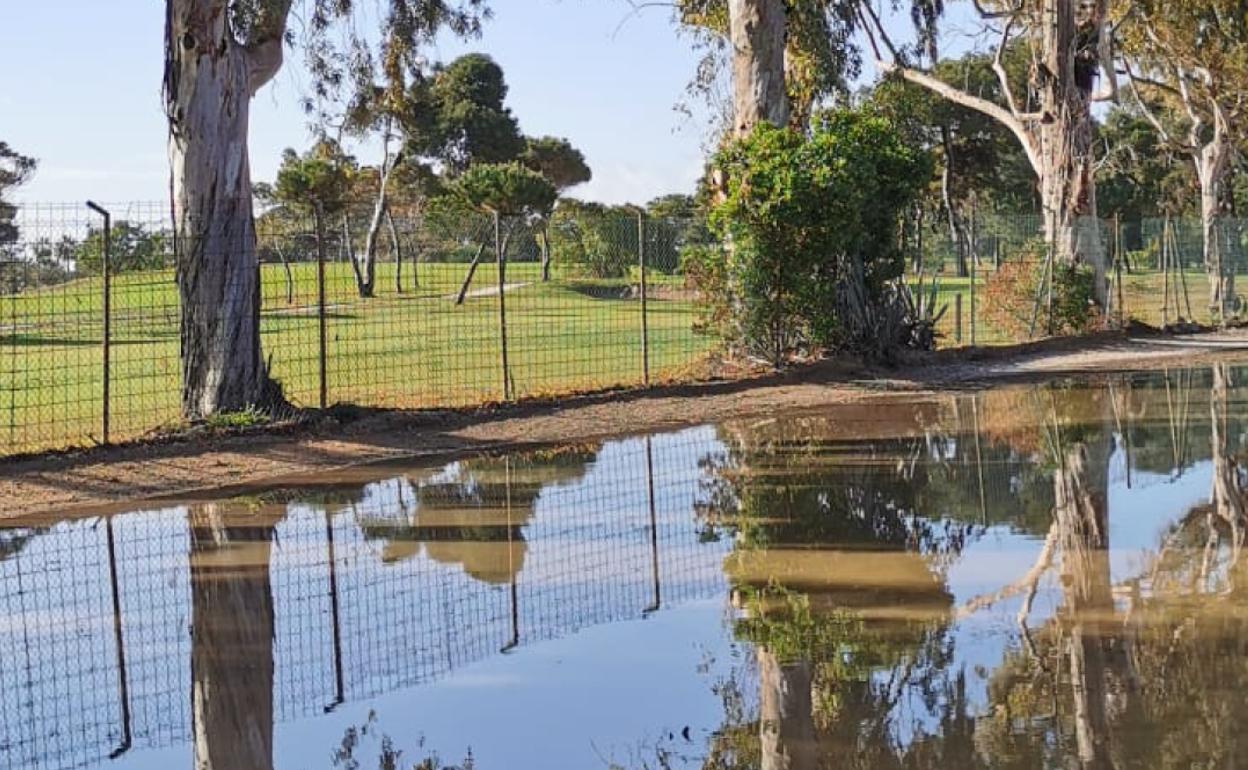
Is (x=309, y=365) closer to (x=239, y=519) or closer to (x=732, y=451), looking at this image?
(x=732, y=451)

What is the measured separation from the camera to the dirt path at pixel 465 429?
13.5 metres

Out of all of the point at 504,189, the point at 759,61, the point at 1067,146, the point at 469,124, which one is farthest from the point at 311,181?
the point at 759,61

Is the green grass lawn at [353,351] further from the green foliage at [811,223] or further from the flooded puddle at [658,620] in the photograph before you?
the flooded puddle at [658,620]

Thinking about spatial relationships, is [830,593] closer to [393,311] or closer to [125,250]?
[125,250]

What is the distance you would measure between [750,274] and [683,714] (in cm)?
1425

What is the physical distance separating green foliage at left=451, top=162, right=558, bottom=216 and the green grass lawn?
→ 367 inches

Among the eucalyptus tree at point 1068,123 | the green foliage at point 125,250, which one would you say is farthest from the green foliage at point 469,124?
the green foliage at point 125,250

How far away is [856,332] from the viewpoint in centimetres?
2194

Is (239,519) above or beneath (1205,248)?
beneath

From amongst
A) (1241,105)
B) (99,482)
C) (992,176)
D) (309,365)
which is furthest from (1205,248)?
(992,176)

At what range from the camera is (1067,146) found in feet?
94.6

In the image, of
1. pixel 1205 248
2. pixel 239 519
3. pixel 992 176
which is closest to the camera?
pixel 239 519

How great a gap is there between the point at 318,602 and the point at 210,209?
7.67m

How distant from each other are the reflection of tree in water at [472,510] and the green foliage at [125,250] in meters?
4.25
